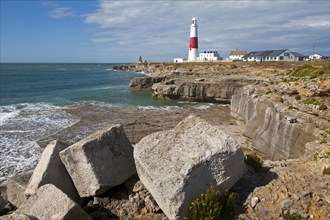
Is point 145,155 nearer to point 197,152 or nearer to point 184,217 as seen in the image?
point 197,152

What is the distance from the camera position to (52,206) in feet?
23.5

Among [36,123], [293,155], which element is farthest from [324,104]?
[36,123]

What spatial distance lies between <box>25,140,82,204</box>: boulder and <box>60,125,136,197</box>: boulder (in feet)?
1.43

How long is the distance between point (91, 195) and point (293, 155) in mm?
11829

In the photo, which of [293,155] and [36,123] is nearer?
[293,155]

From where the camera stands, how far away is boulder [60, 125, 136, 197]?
26.6 ft

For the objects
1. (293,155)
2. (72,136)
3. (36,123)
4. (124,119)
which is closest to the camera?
Answer: (293,155)

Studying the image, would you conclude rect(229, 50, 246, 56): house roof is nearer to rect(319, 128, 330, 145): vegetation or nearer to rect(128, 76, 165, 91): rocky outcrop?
rect(128, 76, 165, 91): rocky outcrop

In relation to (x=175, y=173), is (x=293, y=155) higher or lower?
lower

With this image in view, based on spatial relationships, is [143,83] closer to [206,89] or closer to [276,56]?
[206,89]

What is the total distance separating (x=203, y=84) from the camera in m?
44.5

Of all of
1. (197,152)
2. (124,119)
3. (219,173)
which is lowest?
(124,119)

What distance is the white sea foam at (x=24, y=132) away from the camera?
16406 millimetres

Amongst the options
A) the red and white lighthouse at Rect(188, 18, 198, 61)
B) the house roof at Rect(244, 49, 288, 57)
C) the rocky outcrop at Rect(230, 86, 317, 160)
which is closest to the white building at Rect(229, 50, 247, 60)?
the house roof at Rect(244, 49, 288, 57)
